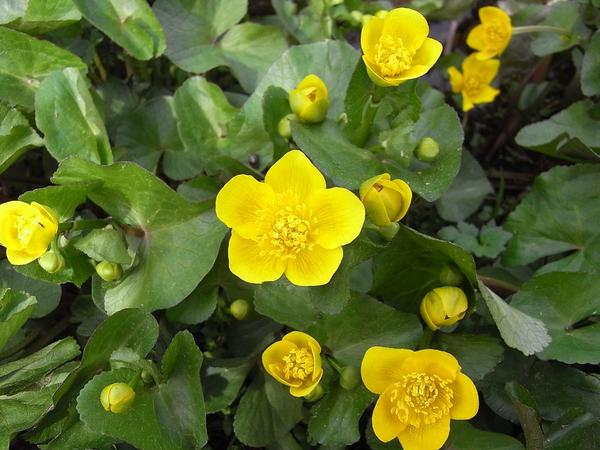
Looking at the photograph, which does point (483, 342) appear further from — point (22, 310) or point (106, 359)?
point (22, 310)

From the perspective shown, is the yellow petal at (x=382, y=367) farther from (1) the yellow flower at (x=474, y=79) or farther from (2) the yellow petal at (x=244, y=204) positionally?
(1) the yellow flower at (x=474, y=79)

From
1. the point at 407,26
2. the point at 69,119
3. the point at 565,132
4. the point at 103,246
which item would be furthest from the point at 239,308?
the point at 565,132

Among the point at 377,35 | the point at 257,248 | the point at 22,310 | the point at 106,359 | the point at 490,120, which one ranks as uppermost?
the point at 377,35

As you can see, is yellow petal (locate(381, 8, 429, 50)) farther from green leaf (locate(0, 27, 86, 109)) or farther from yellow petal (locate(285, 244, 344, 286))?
green leaf (locate(0, 27, 86, 109))

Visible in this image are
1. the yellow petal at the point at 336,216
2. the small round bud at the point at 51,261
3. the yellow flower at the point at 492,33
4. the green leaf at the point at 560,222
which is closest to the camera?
the yellow petal at the point at 336,216

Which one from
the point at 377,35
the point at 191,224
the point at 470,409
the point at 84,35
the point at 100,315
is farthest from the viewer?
the point at 84,35

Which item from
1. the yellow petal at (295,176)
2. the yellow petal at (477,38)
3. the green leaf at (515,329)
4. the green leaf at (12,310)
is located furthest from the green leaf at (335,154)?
the yellow petal at (477,38)

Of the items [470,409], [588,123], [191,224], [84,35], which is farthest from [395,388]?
[84,35]
